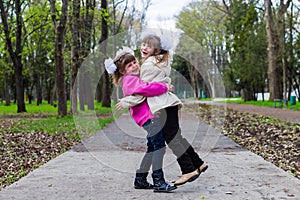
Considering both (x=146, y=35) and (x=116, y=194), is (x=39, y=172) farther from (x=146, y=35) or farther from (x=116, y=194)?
(x=146, y=35)

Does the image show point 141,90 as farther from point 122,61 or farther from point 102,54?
point 102,54

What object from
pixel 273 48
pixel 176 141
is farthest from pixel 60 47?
pixel 273 48

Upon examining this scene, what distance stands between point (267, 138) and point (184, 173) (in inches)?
246

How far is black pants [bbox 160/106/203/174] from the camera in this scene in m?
5.02

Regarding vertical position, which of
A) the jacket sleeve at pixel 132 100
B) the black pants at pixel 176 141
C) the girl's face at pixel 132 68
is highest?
the girl's face at pixel 132 68

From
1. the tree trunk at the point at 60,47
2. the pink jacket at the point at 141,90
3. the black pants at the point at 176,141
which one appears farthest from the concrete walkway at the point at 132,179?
the tree trunk at the point at 60,47

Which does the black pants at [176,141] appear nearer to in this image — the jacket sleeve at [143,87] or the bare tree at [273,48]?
the jacket sleeve at [143,87]

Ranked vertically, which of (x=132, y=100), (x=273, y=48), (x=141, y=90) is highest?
(x=273, y=48)

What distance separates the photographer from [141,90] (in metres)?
4.95

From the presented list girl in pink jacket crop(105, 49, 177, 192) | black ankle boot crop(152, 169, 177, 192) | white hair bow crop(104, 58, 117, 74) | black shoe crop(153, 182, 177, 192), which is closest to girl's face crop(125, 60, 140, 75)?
girl in pink jacket crop(105, 49, 177, 192)

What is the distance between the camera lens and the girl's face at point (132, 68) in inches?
203

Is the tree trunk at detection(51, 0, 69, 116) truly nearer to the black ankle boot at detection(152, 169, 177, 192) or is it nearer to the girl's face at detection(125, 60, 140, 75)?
the girl's face at detection(125, 60, 140, 75)

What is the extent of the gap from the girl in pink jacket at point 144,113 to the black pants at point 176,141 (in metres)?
0.08

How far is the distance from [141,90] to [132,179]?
142 cm
